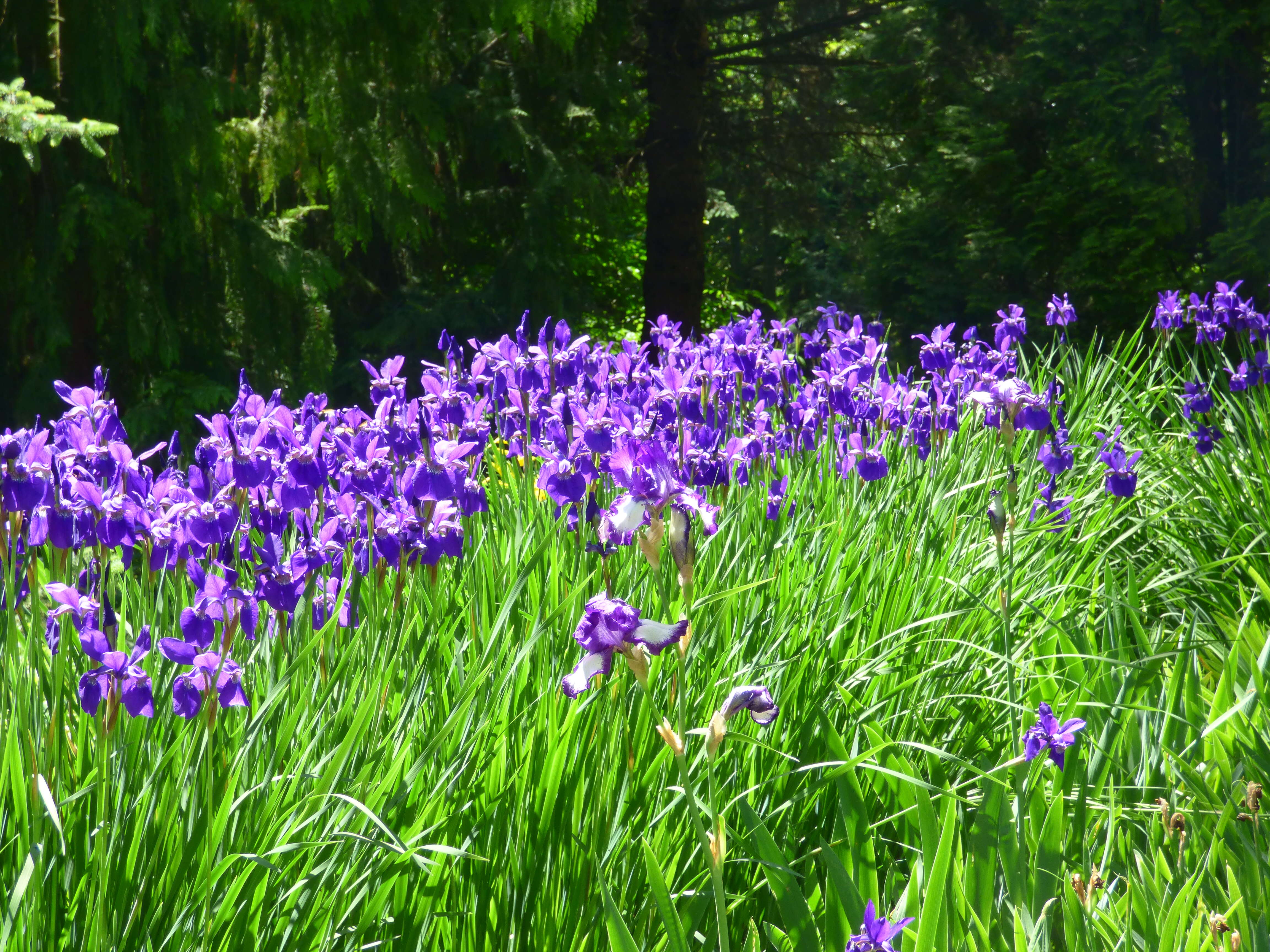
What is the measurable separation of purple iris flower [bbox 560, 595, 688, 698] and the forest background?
215 inches

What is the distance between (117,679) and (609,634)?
0.71 meters

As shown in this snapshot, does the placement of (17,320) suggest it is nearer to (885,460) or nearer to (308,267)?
(308,267)

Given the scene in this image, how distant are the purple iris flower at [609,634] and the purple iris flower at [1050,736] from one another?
749 mm

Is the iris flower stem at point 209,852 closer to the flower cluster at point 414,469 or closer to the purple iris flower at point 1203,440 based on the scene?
the flower cluster at point 414,469

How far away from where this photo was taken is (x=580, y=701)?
5.80 feet

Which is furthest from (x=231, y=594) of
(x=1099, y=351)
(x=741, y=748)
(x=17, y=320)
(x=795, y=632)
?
(x=17, y=320)

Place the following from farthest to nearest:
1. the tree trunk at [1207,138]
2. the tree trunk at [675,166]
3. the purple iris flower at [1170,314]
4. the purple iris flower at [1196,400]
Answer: the tree trunk at [1207,138] → the tree trunk at [675,166] → the purple iris flower at [1170,314] → the purple iris flower at [1196,400]

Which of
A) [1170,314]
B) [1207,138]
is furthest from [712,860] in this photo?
[1207,138]

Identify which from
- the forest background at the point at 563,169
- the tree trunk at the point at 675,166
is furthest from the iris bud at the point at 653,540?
the tree trunk at the point at 675,166

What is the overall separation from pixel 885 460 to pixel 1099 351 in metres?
2.76

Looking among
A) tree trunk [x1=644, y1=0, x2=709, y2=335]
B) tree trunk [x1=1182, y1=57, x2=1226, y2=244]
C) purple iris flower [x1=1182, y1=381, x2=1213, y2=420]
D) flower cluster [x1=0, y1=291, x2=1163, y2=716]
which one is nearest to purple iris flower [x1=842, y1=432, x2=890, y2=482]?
flower cluster [x1=0, y1=291, x2=1163, y2=716]

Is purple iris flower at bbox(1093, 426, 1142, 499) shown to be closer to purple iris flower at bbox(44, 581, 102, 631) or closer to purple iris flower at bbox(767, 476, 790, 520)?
purple iris flower at bbox(767, 476, 790, 520)

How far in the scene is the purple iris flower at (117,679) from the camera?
137 cm

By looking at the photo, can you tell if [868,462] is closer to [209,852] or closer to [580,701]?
[580,701]
